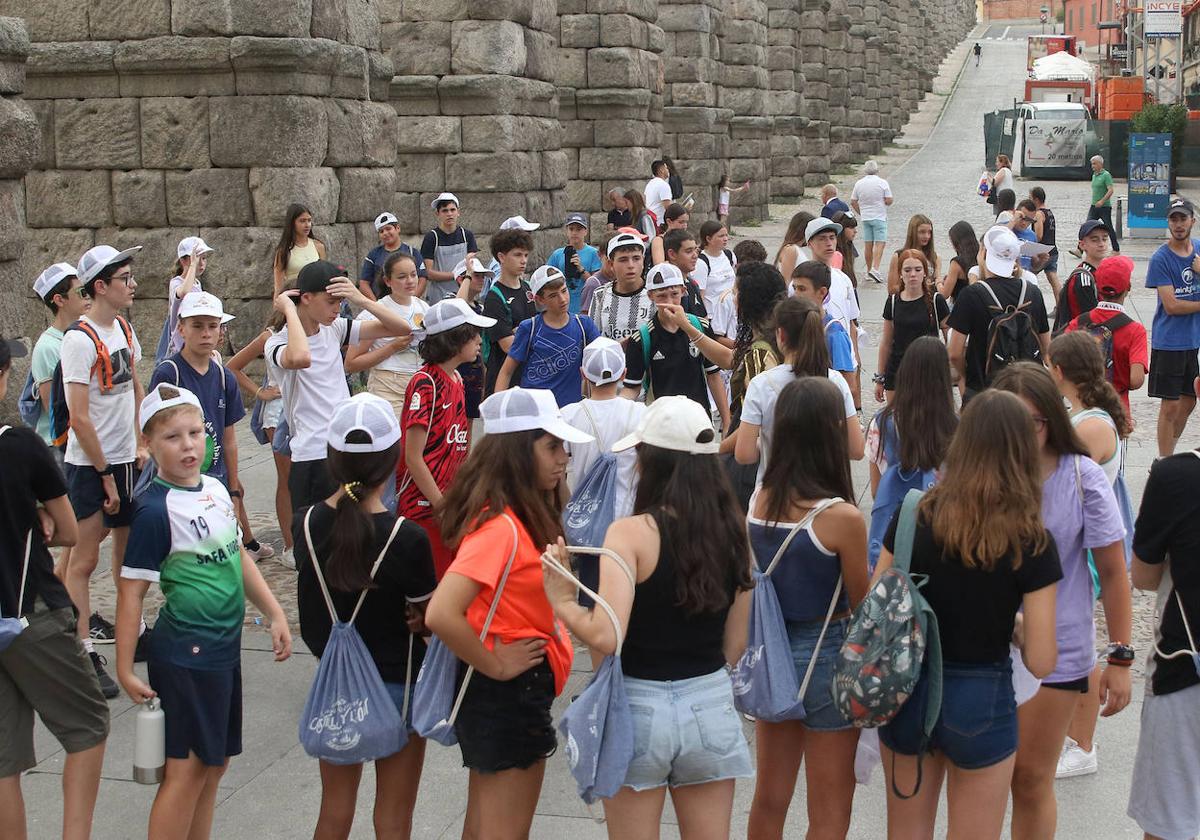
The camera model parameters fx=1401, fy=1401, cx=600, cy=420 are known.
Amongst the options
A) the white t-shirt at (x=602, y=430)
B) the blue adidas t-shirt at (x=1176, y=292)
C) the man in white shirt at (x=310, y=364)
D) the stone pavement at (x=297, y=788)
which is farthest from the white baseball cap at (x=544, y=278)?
the blue adidas t-shirt at (x=1176, y=292)

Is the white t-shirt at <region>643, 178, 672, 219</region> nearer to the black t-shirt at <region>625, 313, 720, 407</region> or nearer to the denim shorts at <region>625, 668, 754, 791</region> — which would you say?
the black t-shirt at <region>625, 313, 720, 407</region>

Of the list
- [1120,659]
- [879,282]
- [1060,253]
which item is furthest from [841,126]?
[1120,659]

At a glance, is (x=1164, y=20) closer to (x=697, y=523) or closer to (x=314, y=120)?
(x=314, y=120)

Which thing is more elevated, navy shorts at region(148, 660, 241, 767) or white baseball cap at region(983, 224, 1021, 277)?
white baseball cap at region(983, 224, 1021, 277)

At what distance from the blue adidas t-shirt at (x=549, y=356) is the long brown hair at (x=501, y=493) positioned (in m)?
3.23

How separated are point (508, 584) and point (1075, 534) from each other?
1.73 m

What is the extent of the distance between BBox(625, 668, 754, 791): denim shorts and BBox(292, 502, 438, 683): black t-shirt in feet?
2.38

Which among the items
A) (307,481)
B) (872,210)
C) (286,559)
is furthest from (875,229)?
(307,481)

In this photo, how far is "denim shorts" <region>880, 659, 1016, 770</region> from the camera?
3748 millimetres

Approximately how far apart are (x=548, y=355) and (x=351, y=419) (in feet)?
10.5

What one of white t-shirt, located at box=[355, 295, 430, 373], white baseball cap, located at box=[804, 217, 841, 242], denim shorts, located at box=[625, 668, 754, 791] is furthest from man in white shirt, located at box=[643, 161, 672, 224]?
denim shorts, located at box=[625, 668, 754, 791]

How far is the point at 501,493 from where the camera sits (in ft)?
12.6

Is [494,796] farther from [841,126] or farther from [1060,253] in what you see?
[841,126]

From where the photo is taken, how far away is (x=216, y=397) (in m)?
A: 6.46
